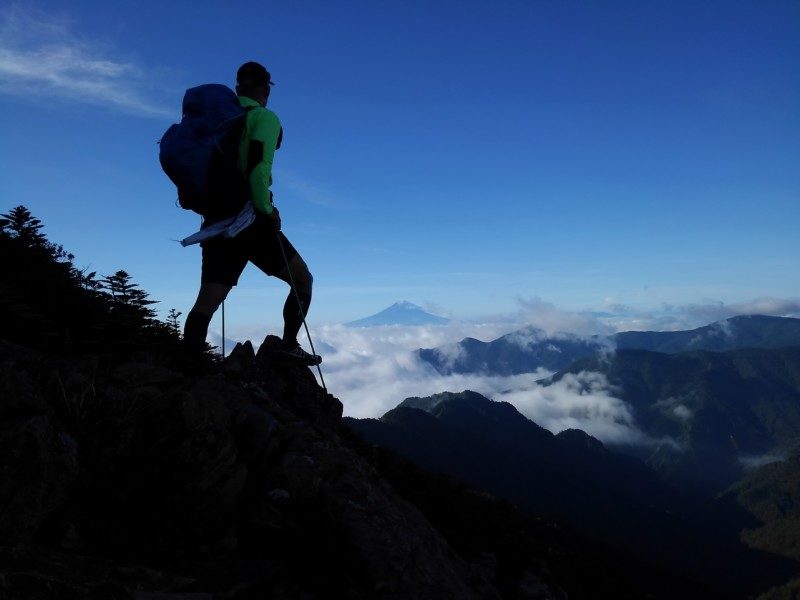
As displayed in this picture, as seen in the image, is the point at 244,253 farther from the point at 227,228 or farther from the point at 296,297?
the point at 296,297

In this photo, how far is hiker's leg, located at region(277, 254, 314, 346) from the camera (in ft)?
27.0

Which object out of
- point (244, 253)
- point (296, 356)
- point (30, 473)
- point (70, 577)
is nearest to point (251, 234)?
point (244, 253)

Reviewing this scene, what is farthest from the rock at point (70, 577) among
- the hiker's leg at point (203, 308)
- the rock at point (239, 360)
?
the rock at point (239, 360)

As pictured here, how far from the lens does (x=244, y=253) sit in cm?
741

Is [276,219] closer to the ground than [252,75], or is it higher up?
closer to the ground

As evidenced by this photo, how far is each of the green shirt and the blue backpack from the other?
91 millimetres

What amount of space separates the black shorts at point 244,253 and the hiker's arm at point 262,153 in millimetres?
629

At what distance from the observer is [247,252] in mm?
7504

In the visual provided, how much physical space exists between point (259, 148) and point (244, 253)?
1729 millimetres

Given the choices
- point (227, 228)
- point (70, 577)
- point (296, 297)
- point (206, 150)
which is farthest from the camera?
point (296, 297)

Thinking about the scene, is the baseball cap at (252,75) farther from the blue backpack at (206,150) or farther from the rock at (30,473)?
the rock at (30,473)

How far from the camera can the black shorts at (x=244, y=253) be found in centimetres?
698

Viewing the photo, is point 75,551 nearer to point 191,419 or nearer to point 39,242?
point 191,419

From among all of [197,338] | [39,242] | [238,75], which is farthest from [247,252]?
[39,242]
